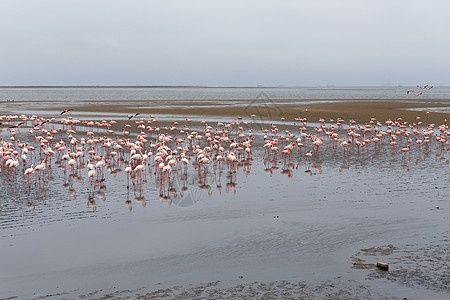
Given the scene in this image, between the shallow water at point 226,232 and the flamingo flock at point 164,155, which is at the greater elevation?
the flamingo flock at point 164,155

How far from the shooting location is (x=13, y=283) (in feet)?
30.4

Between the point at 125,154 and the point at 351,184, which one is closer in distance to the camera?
the point at 351,184

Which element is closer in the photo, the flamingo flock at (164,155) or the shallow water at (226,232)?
the shallow water at (226,232)

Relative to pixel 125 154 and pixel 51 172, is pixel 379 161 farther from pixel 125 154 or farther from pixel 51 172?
pixel 51 172

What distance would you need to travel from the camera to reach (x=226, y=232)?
39.9 feet

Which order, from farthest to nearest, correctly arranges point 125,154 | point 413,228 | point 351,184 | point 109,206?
point 125,154, point 351,184, point 109,206, point 413,228

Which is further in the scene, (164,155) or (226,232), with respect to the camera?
(164,155)

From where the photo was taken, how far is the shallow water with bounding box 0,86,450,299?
A: 30.7 ft

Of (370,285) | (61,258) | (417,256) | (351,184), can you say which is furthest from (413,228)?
(61,258)

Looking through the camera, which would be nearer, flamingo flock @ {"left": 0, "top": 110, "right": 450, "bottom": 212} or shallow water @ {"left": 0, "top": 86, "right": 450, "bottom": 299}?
shallow water @ {"left": 0, "top": 86, "right": 450, "bottom": 299}

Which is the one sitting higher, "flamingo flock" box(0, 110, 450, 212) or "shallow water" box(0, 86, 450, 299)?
"flamingo flock" box(0, 110, 450, 212)

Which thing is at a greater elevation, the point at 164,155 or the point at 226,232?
the point at 164,155

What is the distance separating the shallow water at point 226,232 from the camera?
30.7ft

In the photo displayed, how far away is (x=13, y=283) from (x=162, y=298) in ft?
8.78
